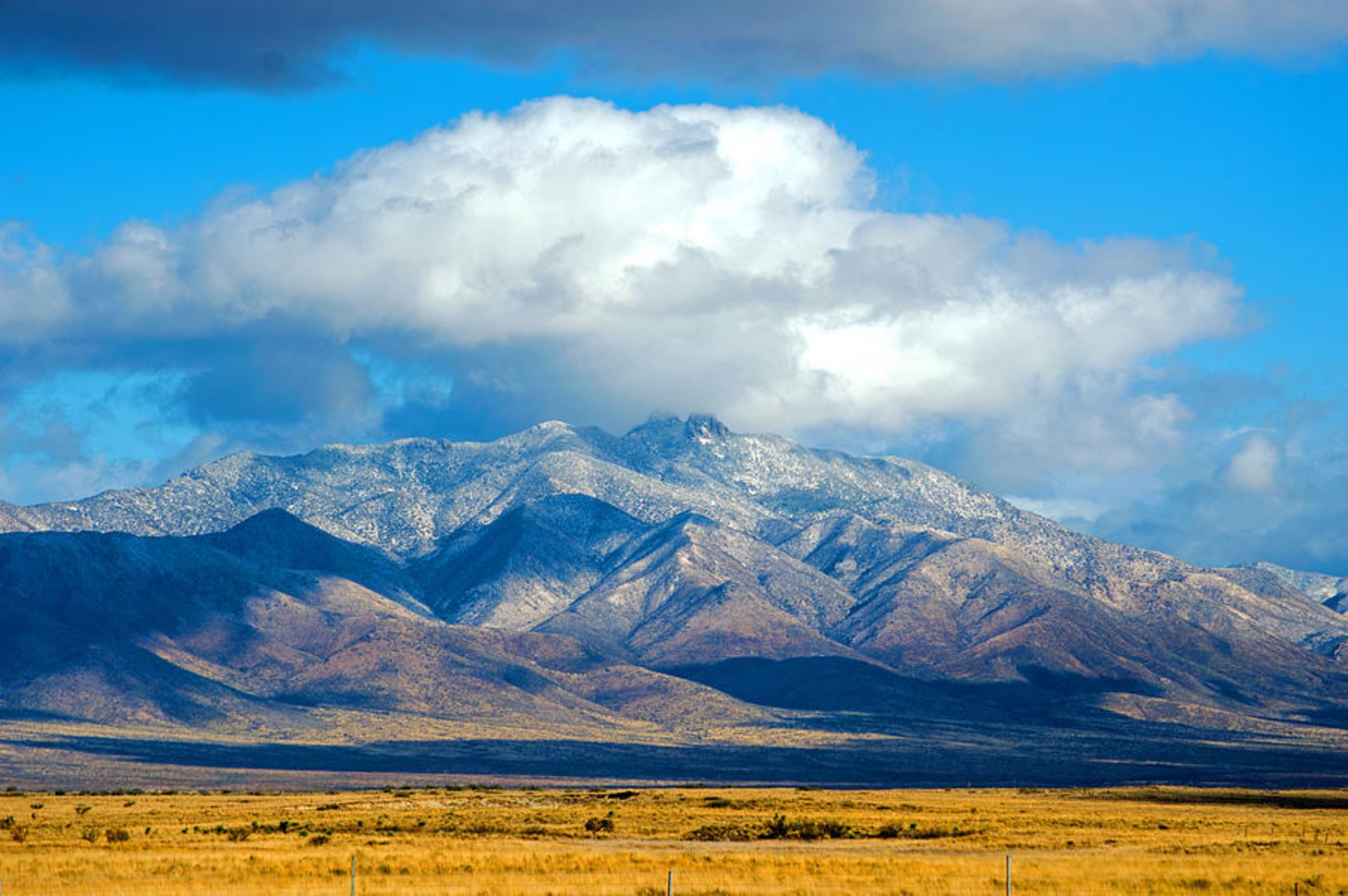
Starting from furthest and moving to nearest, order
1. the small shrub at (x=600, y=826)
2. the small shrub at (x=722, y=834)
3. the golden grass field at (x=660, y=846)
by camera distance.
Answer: the small shrub at (x=600, y=826), the small shrub at (x=722, y=834), the golden grass field at (x=660, y=846)

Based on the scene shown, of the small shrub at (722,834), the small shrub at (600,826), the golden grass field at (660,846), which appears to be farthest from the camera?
the small shrub at (600,826)

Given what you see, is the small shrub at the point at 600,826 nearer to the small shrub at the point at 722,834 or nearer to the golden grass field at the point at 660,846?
the golden grass field at the point at 660,846

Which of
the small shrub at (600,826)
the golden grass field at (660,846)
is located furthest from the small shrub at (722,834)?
the small shrub at (600,826)

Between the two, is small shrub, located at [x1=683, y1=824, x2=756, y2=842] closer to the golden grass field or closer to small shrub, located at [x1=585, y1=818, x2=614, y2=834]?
the golden grass field

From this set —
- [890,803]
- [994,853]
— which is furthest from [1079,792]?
[994,853]

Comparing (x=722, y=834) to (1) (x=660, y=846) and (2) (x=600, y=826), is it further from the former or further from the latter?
(1) (x=660, y=846)

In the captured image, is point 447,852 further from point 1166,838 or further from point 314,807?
point 314,807

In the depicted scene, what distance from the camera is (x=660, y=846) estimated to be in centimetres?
8231

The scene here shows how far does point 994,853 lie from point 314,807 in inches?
2142

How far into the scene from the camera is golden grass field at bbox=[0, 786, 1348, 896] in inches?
2490

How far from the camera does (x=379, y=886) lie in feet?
203

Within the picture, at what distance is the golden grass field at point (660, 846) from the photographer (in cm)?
6325

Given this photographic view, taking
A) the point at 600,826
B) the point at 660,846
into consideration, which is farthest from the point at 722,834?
the point at 660,846

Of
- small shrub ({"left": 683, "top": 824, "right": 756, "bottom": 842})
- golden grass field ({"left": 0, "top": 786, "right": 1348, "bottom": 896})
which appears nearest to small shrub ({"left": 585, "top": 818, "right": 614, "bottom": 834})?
golden grass field ({"left": 0, "top": 786, "right": 1348, "bottom": 896})
